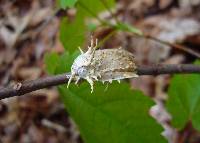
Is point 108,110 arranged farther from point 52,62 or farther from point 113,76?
point 113,76

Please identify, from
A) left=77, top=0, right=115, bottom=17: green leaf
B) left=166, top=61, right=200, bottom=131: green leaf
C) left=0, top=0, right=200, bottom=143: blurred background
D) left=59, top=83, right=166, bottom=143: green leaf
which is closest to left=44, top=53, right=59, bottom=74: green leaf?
left=59, top=83, right=166, bottom=143: green leaf

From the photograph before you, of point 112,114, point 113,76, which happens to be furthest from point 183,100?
point 113,76

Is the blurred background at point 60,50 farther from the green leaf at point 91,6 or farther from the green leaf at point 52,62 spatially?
the green leaf at point 52,62

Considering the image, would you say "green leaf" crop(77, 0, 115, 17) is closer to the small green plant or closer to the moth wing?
the small green plant

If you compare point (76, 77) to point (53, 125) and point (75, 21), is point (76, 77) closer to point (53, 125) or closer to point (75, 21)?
point (75, 21)

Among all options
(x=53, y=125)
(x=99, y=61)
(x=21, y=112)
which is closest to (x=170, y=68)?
(x=99, y=61)

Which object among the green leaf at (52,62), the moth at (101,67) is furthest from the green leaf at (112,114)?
the moth at (101,67)

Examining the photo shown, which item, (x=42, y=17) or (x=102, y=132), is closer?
(x=102, y=132)
